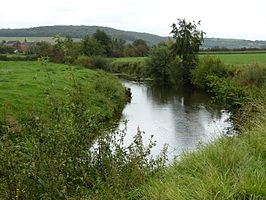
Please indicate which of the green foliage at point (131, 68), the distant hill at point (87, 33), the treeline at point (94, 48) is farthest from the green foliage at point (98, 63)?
the distant hill at point (87, 33)

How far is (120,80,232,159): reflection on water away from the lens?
20.7m

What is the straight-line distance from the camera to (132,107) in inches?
1324

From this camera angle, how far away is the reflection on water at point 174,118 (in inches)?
816

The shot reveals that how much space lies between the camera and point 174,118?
28219mm

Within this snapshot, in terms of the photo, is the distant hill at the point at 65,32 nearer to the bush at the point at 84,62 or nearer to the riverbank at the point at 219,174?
the bush at the point at 84,62

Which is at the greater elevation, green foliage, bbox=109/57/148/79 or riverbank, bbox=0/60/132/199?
riverbank, bbox=0/60/132/199

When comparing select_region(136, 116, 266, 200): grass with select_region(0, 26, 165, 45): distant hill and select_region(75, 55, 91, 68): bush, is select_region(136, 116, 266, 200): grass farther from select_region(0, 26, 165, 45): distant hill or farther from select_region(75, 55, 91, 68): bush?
select_region(0, 26, 165, 45): distant hill

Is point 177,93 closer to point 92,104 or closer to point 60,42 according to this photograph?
point 92,104

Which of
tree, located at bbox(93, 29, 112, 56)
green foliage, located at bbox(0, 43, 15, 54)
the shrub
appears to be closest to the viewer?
the shrub

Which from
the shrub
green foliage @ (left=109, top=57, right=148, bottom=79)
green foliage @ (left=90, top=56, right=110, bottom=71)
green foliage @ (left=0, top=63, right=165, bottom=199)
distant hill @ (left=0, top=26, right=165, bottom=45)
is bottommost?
green foliage @ (left=109, top=57, right=148, bottom=79)

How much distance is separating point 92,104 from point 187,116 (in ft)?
21.3

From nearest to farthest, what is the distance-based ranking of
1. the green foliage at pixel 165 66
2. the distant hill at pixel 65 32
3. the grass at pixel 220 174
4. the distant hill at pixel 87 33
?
the grass at pixel 220 174, the green foliage at pixel 165 66, the distant hill at pixel 87 33, the distant hill at pixel 65 32

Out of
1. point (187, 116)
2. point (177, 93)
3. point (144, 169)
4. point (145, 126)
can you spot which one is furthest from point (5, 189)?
point (177, 93)

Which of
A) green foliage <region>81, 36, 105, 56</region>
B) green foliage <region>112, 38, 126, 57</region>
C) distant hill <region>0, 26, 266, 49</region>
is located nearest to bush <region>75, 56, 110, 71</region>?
green foliage <region>81, 36, 105, 56</region>
